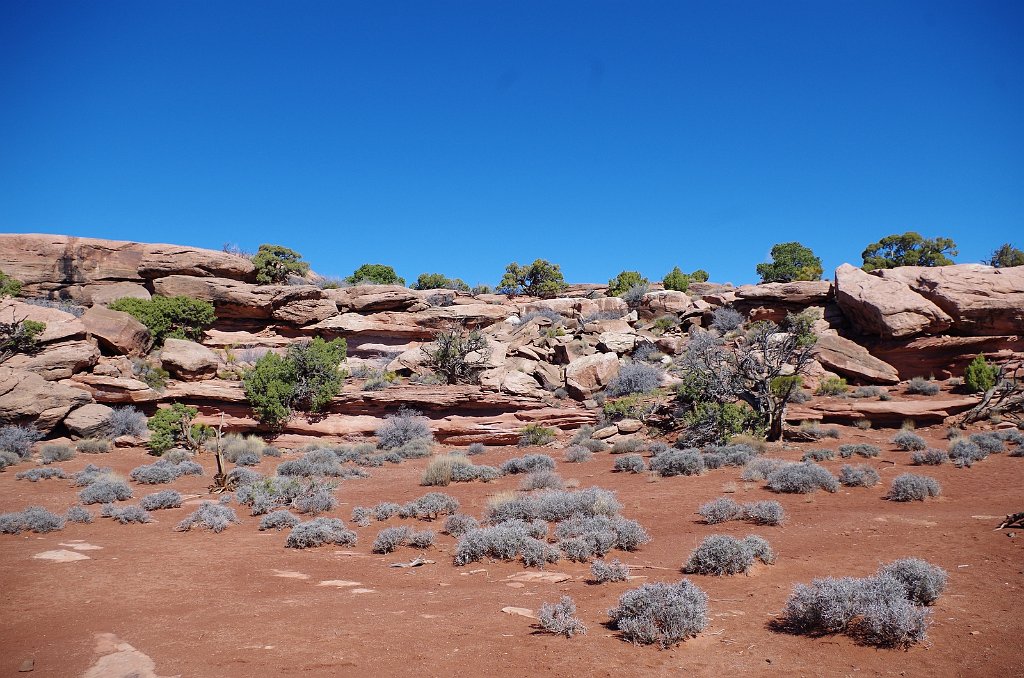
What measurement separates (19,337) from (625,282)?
110ft

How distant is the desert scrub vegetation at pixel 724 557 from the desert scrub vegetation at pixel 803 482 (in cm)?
474

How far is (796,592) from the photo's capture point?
4.97 m

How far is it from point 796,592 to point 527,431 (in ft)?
47.4

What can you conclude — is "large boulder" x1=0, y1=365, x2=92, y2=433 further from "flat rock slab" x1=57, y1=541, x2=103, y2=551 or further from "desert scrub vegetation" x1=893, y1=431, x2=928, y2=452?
"desert scrub vegetation" x1=893, y1=431, x2=928, y2=452

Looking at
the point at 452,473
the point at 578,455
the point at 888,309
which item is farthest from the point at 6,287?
the point at 888,309

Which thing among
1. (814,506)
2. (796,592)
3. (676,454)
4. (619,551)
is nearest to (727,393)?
(676,454)

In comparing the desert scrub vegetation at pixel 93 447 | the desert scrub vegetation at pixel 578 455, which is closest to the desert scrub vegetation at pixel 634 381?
the desert scrub vegetation at pixel 578 455

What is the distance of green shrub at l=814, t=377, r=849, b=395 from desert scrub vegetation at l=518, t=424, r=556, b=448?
1098 centimetres

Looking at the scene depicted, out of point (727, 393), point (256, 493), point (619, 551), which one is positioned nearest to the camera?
point (619, 551)

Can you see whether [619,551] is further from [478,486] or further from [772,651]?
[478,486]

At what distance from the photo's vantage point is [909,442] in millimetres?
14531

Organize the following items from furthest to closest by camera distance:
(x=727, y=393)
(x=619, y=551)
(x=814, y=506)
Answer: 1. (x=727, y=393)
2. (x=814, y=506)
3. (x=619, y=551)

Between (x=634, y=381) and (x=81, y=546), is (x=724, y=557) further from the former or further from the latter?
(x=634, y=381)

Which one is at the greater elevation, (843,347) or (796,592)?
(843,347)
